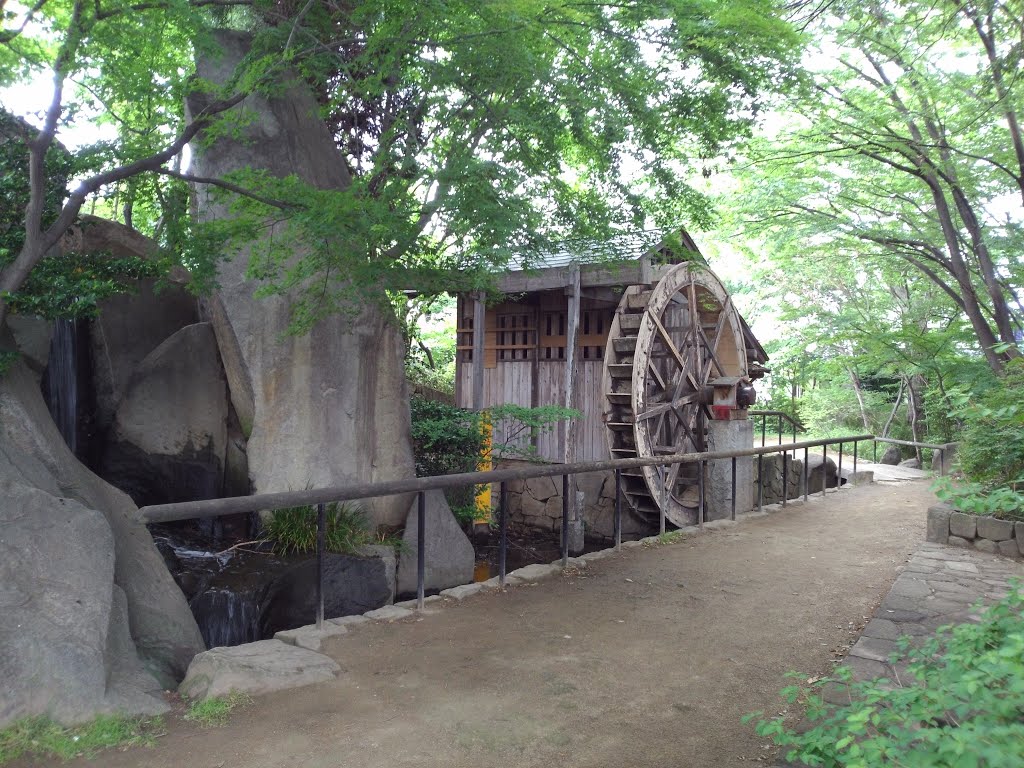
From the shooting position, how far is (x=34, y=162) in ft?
14.0

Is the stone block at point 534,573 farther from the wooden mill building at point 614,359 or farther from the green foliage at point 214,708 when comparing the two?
the wooden mill building at point 614,359

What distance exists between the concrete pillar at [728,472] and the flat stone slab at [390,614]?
6.32m

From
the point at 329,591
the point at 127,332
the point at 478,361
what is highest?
the point at 127,332

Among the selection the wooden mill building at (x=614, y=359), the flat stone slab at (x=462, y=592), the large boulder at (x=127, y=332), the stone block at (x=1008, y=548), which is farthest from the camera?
the wooden mill building at (x=614, y=359)

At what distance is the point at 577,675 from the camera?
370 cm

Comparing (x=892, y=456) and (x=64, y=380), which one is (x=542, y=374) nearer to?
(x=64, y=380)

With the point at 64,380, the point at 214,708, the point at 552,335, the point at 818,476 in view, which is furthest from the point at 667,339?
the point at 214,708

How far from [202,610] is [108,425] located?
8.42 ft

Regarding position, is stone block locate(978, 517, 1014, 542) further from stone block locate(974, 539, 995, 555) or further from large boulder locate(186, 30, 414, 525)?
large boulder locate(186, 30, 414, 525)

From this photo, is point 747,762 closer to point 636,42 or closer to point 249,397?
point 636,42

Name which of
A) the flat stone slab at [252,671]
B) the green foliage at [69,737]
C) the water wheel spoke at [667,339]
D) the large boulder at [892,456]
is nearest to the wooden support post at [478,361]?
the water wheel spoke at [667,339]

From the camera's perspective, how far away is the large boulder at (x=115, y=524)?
4.08 metres

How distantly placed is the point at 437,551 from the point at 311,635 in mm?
3914

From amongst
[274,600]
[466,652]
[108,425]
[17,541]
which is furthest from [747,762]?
[108,425]
